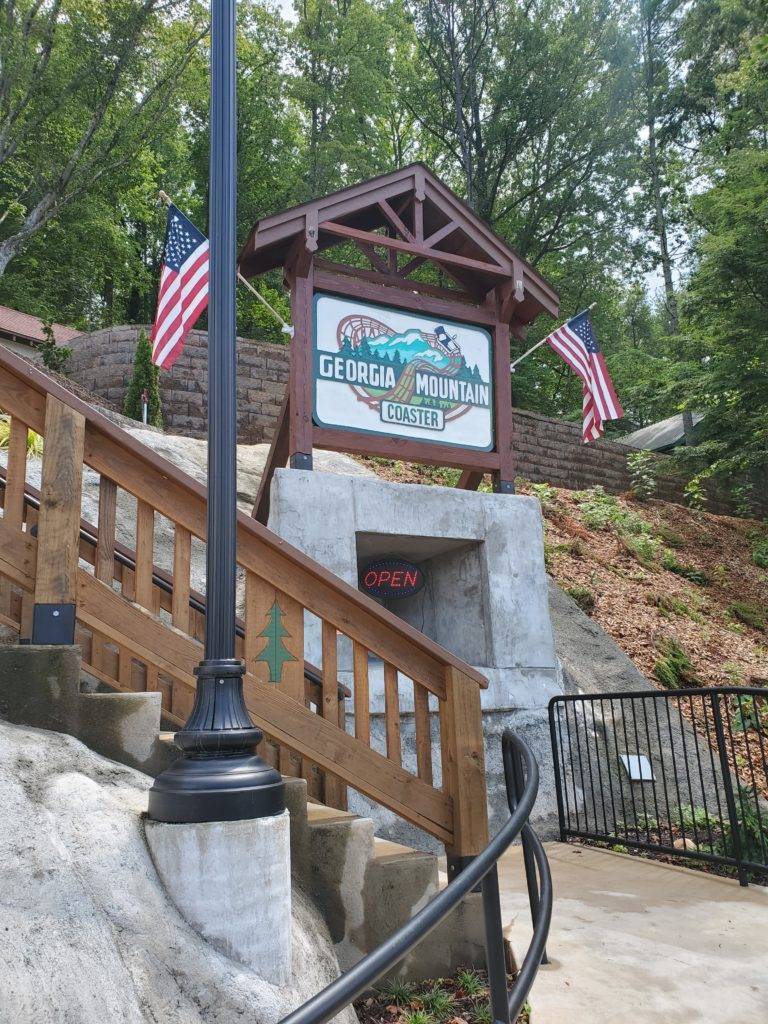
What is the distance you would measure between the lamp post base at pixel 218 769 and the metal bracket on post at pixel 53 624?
2.61 feet

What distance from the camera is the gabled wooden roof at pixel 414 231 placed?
6.81 metres

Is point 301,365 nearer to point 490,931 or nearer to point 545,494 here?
point 490,931

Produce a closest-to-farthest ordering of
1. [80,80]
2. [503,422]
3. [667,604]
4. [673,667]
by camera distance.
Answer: [503,422]
[673,667]
[667,604]
[80,80]

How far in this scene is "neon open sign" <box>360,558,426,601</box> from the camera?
701 cm

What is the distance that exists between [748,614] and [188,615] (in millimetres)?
10427

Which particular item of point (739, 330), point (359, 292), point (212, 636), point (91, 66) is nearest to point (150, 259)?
point (91, 66)

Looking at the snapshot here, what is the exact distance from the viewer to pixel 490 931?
2.20m

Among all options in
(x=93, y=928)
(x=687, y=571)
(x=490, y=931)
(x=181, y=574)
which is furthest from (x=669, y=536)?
(x=93, y=928)

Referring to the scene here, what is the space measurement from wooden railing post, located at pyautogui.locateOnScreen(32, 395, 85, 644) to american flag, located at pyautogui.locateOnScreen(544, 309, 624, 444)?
6515mm

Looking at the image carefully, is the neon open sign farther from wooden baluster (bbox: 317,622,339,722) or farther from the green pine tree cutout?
the green pine tree cutout

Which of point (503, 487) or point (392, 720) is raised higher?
point (503, 487)

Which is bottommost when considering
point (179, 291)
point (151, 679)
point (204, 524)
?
point (151, 679)

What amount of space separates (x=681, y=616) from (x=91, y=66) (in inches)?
577

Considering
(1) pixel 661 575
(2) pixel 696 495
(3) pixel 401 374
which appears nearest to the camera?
(3) pixel 401 374
